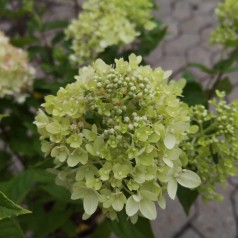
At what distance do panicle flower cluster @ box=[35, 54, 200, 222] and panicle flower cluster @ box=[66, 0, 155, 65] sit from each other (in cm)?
49

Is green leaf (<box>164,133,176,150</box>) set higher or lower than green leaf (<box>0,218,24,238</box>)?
higher

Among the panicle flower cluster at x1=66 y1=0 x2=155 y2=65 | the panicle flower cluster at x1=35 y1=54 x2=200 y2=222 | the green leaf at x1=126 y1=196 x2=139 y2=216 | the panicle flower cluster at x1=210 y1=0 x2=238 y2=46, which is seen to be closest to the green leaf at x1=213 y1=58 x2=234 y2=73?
the panicle flower cluster at x1=210 y1=0 x2=238 y2=46

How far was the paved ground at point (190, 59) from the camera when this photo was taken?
192cm

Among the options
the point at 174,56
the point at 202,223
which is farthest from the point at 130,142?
the point at 174,56

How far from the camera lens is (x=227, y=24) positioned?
1.30 m

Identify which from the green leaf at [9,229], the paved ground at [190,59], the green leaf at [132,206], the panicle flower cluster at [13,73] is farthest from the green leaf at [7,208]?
the paved ground at [190,59]

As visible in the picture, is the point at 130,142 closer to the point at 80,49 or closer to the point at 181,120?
the point at 181,120

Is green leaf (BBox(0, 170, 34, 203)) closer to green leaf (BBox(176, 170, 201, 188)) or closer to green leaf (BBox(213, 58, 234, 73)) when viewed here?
green leaf (BBox(176, 170, 201, 188))

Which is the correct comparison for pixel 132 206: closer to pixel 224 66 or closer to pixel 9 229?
pixel 9 229

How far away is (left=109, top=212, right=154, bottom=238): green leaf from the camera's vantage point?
87cm

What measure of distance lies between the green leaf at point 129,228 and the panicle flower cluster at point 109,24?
1.90ft

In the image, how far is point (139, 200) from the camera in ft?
2.47

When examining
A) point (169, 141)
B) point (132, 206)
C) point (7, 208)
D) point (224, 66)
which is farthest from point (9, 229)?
point (224, 66)

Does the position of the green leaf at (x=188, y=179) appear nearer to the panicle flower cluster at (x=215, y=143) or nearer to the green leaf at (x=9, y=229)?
the panicle flower cluster at (x=215, y=143)
